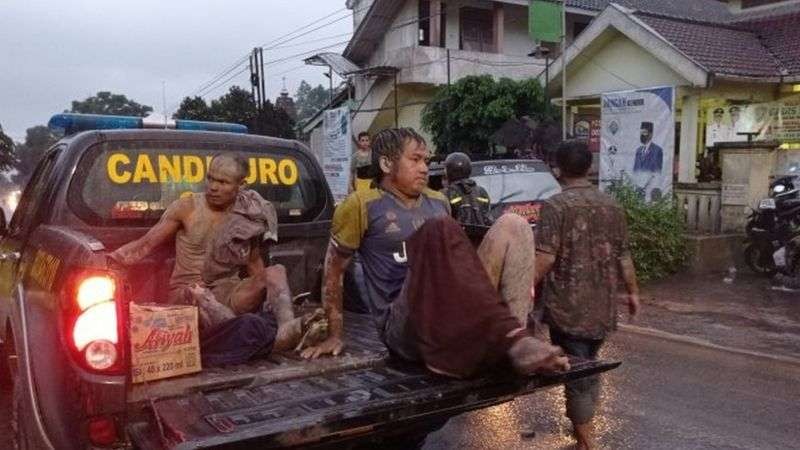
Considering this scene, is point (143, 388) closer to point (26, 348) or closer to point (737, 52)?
point (26, 348)

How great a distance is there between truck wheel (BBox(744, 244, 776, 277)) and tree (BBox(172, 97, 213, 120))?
20.0 meters

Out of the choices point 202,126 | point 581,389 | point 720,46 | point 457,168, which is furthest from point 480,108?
point 581,389

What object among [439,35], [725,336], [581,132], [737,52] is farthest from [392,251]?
[439,35]

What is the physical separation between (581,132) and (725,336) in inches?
466

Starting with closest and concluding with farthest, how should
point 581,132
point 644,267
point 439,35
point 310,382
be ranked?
point 310,382
point 644,267
point 581,132
point 439,35

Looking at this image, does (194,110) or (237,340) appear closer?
(237,340)

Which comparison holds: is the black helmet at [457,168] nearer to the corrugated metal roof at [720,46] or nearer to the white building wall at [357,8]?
the corrugated metal roof at [720,46]

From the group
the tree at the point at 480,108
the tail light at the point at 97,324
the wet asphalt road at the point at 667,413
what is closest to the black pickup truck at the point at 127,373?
the tail light at the point at 97,324

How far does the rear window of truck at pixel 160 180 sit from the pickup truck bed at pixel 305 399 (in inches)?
57.7

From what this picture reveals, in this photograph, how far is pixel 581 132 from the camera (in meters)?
18.1

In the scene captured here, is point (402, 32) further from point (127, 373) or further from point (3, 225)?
point (127, 373)

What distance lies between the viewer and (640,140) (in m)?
10.9

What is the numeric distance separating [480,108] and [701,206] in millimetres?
8219

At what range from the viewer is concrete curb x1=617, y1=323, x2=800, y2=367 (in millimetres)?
6078
